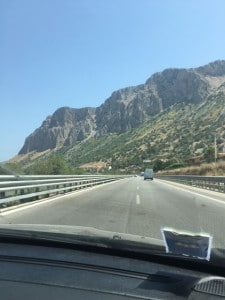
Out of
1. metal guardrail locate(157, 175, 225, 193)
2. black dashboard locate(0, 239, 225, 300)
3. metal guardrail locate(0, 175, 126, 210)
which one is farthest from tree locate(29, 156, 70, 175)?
black dashboard locate(0, 239, 225, 300)

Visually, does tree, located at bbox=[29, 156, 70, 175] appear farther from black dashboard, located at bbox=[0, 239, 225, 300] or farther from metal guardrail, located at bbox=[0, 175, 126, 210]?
black dashboard, located at bbox=[0, 239, 225, 300]

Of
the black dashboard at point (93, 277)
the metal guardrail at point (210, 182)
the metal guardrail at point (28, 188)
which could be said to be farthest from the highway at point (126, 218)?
the metal guardrail at point (210, 182)

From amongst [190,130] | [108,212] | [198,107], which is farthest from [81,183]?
[198,107]

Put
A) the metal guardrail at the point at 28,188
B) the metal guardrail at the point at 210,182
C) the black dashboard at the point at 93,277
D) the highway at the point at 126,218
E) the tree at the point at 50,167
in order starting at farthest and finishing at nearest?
1. the tree at the point at 50,167
2. the metal guardrail at the point at 210,182
3. the metal guardrail at the point at 28,188
4. the highway at the point at 126,218
5. the black dashboard at the point at 93,277

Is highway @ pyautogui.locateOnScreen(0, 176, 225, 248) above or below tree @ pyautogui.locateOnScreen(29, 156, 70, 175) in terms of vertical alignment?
below

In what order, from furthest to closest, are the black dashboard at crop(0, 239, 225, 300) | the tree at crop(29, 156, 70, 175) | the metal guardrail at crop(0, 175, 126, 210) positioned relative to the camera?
the tree at crop(29, 156, 70, 175) < the metal guardrail at crop(0, 175, 126, 210) < the black dashboard at crop(0, 239, 225, 300)

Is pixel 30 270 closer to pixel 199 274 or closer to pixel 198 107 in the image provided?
pixel 199 274

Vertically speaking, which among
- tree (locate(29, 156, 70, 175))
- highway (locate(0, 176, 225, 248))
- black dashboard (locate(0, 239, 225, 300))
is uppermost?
tree (locate(29, 156, 70, 175))

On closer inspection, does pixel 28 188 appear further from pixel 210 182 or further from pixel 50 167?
pixel 50 167

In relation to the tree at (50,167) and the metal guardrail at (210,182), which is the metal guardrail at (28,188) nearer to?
the metal guardrail at (210,182)

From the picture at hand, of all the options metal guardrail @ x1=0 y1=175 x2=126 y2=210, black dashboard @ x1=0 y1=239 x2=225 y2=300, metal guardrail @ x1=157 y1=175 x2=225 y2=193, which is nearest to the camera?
black dashboard @ x1=0 y1=239 x2=225 y2=300

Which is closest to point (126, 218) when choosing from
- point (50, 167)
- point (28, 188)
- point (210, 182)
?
point (28, 188)

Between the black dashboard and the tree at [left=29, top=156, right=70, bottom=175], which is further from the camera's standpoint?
the tree at [left=29, top=156, right=70, bottom=175]

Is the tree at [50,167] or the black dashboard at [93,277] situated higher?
the tree at [50,167]
